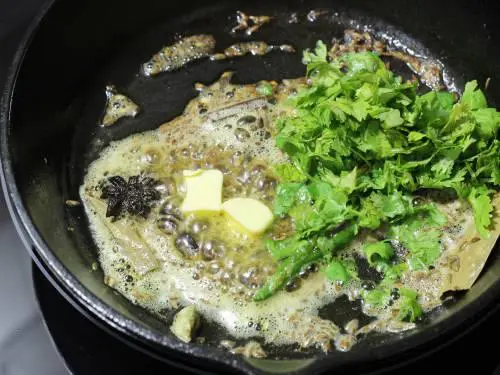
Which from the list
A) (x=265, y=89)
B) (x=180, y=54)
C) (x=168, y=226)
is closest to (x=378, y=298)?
(x=168, y=226)

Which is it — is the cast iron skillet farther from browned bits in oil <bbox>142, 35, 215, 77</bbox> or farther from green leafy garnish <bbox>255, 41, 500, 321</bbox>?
green leafy garnish <bbox>255, 41, 500, 321</bbox>

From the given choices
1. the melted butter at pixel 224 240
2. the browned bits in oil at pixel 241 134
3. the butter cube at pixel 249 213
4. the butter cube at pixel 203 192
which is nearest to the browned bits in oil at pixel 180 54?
the melted butter at pixel 224 240

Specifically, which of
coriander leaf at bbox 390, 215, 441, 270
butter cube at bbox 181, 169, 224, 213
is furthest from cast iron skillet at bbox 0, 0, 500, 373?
butter cube at bbox 181, 169, 224, 213

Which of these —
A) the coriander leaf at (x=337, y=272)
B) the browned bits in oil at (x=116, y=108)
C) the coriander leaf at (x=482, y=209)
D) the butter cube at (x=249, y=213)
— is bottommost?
the coriander leaf at (x=337, y=272)

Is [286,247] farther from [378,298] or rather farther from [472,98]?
[472,98]

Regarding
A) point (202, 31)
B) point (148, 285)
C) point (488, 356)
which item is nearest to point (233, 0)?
point (202, 31)

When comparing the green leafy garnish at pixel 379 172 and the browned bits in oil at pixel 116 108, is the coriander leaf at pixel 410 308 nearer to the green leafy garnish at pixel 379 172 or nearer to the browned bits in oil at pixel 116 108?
the green leafy garnish at pixel 379 172
